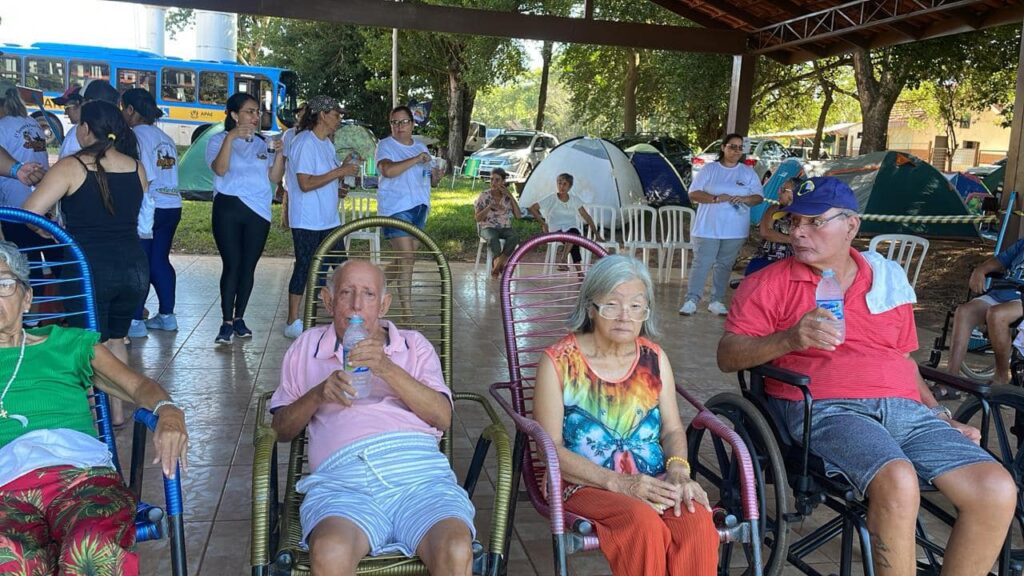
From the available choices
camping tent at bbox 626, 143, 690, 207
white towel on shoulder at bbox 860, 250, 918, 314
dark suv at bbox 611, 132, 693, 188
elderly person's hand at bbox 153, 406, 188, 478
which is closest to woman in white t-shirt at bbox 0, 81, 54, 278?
elderly person's hand at bbox 153, 406, 188, 478

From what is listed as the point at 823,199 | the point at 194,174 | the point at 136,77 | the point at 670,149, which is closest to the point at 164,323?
the point at 823,199

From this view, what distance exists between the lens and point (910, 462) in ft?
7.35

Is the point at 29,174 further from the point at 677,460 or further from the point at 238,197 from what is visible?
the point at 677,460

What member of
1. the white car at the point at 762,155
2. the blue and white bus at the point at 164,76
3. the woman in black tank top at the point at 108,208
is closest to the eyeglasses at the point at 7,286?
the woman in black tank top at the point at 108,208

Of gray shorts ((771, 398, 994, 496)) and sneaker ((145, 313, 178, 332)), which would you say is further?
sneaker ((145, 313, 178, 332))

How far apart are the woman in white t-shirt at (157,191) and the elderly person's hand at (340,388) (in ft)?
10.0

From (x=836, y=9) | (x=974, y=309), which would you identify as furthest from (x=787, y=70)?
(x=974, y=309)

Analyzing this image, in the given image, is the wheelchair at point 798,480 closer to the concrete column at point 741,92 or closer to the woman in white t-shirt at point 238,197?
the woman in white t-shirt at point 238,197

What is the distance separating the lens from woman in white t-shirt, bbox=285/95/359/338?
502 centimetres

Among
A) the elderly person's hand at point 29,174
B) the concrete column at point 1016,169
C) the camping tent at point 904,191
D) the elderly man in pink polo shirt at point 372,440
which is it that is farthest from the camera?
A: the camping tent at point 904,191

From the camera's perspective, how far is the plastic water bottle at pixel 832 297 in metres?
2.25

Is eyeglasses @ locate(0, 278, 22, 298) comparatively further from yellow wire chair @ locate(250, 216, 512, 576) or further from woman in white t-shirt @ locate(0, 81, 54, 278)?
woman in white t-shirt @ locate(0, 81, 54, 278)

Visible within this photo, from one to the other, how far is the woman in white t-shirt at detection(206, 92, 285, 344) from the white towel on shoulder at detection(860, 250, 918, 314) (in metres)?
3.60

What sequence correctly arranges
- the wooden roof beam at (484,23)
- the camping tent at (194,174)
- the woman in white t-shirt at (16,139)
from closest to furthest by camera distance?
the woman in white t-shirt at (16,139)
the wooden roof beam at (484,23)
the camping tent at (194,174)
